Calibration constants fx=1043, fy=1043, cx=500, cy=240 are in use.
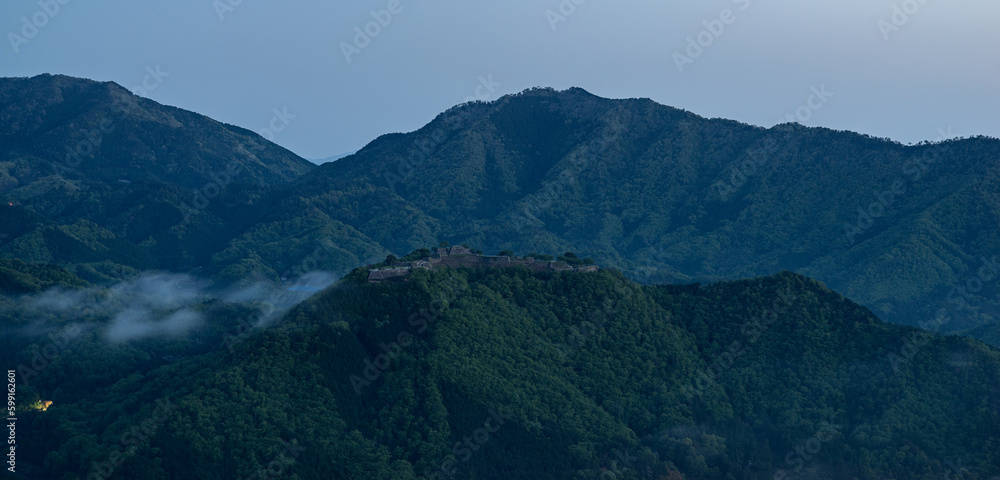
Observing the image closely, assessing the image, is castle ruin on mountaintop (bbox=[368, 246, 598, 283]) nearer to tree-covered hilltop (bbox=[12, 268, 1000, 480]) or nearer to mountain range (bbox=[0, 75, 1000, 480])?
mountain range (bbox=[0, 75, 1000, 480])

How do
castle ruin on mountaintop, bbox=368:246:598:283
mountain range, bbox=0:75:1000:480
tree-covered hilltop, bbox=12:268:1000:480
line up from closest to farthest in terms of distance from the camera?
tree-covered hilltop, bbox=12:268:1000:480 < mountain range, bbox=0:75:1000:480 < castle ruin on mountaintop, bbox=368:246:598:283

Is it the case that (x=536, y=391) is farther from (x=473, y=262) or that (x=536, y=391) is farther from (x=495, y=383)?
(x=473, y=262)

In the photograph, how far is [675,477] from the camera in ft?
269

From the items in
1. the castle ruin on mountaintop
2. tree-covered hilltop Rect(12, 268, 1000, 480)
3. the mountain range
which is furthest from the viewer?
the castle ruin on mountaintop

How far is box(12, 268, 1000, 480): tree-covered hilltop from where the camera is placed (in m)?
79.5

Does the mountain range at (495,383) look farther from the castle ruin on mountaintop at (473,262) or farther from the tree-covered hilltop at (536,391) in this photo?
the castle ruin on mountaintop at (473,262)

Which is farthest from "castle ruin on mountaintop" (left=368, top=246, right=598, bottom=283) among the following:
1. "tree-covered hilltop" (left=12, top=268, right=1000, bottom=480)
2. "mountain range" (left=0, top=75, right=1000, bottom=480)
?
"tree-covered hilltop" (left=12, top=268, right=1000, bottom=480)

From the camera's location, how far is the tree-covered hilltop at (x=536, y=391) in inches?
3130

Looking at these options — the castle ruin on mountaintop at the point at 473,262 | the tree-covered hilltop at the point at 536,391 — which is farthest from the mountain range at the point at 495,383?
the castle ruin on mountaintop at the point at 473,262

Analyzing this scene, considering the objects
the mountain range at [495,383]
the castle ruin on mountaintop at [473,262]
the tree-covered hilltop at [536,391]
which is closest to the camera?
the tree-covered hilltop at [536,391]

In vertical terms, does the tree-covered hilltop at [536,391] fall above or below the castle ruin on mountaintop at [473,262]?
below

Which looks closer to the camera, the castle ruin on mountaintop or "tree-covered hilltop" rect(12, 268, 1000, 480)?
"tree-covered hilltop" rect(12, 268, 1000, 480)

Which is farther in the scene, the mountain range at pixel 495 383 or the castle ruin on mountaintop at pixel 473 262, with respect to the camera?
the castle ruin on mountaintop at pixel 473 262

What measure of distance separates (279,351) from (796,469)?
143 feet
